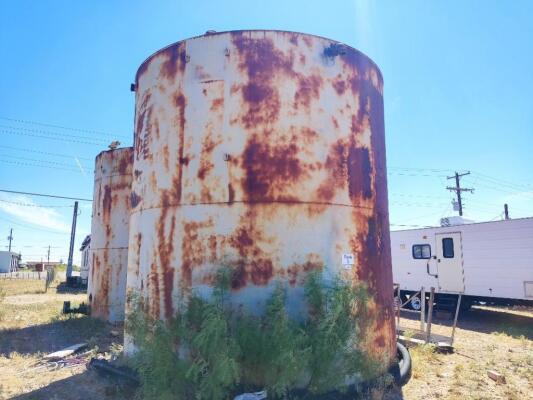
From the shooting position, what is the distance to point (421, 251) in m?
15.8

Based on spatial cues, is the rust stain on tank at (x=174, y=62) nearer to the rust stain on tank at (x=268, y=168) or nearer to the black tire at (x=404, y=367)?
the rust stain on tank at (x=268, y=168)

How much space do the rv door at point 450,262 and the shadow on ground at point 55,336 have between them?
36.8 feet

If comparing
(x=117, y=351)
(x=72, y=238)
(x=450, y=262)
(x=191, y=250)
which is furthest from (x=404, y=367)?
(x=72, y=238)

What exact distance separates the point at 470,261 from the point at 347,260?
1003 cm

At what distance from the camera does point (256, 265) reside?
5.52m

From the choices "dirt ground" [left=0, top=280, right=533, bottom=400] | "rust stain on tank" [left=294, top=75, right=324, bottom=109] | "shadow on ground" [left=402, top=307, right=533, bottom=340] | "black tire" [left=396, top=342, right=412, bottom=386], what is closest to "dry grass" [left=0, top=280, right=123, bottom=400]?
"dirt ground" [left=0, top=280, right=533, bottom=400]

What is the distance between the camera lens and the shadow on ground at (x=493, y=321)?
1188 cm

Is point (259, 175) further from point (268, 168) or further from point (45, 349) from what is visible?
point (45, 349)

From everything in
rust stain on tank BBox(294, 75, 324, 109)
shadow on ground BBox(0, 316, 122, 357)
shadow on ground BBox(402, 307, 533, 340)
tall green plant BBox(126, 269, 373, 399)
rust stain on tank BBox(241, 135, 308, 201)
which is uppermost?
rust stain on tank BBox(294, 75, 324, 109)

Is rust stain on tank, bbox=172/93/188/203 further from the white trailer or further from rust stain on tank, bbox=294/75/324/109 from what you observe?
the white trailer

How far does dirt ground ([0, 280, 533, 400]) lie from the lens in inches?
242

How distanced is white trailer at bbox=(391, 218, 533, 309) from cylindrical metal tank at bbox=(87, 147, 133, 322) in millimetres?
10746

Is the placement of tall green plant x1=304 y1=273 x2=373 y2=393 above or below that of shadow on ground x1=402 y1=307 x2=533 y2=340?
above

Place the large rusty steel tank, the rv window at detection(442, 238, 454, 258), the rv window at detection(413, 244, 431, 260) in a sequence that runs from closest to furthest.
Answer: the large rusty steel tank → the rv window at detection(442, 238, 454, 258) → the rv window at detection(413, 244, 431, 260)
